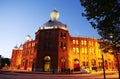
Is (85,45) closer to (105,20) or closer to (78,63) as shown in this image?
(78,63)

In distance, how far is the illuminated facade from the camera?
51000 millimetres

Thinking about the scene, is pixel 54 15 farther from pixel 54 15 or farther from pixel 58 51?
pixel 58 51

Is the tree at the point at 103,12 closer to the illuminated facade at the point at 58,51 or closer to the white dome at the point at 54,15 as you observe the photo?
the illuminated facade at the point at 58,51

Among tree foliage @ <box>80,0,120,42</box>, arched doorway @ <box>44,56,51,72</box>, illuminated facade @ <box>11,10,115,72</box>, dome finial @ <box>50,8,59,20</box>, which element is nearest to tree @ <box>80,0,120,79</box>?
tree foliage @ <box>80,0,120,42</box>

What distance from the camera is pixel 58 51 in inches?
2005

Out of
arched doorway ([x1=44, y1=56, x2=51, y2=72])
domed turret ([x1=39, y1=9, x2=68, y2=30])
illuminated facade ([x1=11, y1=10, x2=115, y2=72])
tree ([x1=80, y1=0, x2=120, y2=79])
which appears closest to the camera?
tree ([x1=80, y1=0, x2=120, y2=79])

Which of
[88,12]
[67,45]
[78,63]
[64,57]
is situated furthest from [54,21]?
[88,12]

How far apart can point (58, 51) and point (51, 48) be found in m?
2.41

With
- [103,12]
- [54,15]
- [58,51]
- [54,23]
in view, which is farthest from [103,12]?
[54,15]

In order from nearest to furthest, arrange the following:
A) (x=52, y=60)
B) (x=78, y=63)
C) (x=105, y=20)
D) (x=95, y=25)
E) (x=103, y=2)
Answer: (x=103, y=2)
(x=105, y=20)
(x=95, y=25)
(x=52, y=60)
(x=78, y=63)

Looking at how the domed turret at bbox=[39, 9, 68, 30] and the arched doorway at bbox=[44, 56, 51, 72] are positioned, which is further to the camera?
the domed turret at bbox=[39, 9, 68, 30]

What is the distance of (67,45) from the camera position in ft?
178

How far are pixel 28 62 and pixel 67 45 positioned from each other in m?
16.7

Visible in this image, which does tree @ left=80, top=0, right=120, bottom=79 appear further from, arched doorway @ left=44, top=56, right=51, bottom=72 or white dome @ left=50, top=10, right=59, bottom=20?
white dome @ left=50, top=10, right=59, bottom=20
